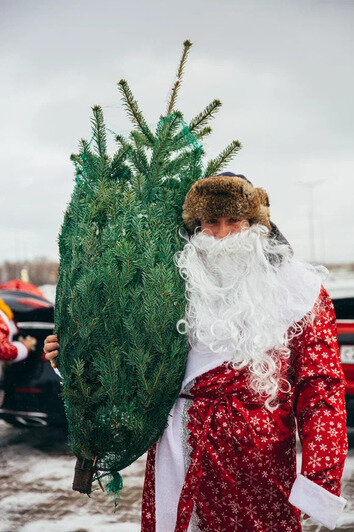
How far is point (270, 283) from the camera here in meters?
1.87

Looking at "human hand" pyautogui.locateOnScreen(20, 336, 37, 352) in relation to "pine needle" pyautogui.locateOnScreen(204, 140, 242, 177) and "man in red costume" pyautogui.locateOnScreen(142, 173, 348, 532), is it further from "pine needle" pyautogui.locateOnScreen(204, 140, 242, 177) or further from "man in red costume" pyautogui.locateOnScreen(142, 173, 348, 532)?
"pine needle" pyautogui.locateOnScreen(204, 140, 242, 177)

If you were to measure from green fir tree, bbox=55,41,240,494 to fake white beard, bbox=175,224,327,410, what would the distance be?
0.21ft

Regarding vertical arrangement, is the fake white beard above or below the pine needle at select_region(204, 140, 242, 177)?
below

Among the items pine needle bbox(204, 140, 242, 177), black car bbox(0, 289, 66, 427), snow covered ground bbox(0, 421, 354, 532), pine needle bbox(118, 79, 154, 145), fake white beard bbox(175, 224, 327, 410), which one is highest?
pine needle bbox(118, 79, 154, 145)

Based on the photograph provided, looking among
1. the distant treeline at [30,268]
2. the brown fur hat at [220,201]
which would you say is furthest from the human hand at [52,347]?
the distant treeline at [30,268]

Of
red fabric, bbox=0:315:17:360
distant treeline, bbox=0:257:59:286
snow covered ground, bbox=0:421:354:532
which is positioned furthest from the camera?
distant treeline, bbox=0:257:59:286

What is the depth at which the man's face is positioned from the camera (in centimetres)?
193

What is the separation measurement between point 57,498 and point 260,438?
9.63ft

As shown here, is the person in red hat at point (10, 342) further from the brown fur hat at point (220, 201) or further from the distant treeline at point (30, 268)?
the distant treeline at point (30, 268)

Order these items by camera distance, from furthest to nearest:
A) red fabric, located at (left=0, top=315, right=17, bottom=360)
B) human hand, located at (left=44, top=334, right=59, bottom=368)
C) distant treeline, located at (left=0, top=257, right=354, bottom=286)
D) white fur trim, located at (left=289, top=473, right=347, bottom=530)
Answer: distant treeline, located at (left=0, top=257, right=354, bottom=286) < red fabric, located at (left=0, top=315, right=17, bottom=360) < human hand, located at (left=44, top=334, right=59, bottom=368) < white fur trim, located at (left=289, top=473, right=347, bottom=530)

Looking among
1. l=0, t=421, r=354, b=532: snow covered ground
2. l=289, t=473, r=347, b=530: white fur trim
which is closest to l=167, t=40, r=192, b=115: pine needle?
l=289, t=473, r=347, b=530: white fur trim

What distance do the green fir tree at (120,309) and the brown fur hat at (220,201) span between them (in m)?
0.07

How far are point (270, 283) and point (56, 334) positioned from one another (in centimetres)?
75

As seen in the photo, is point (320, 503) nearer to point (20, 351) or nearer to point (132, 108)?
point (132, 108)
